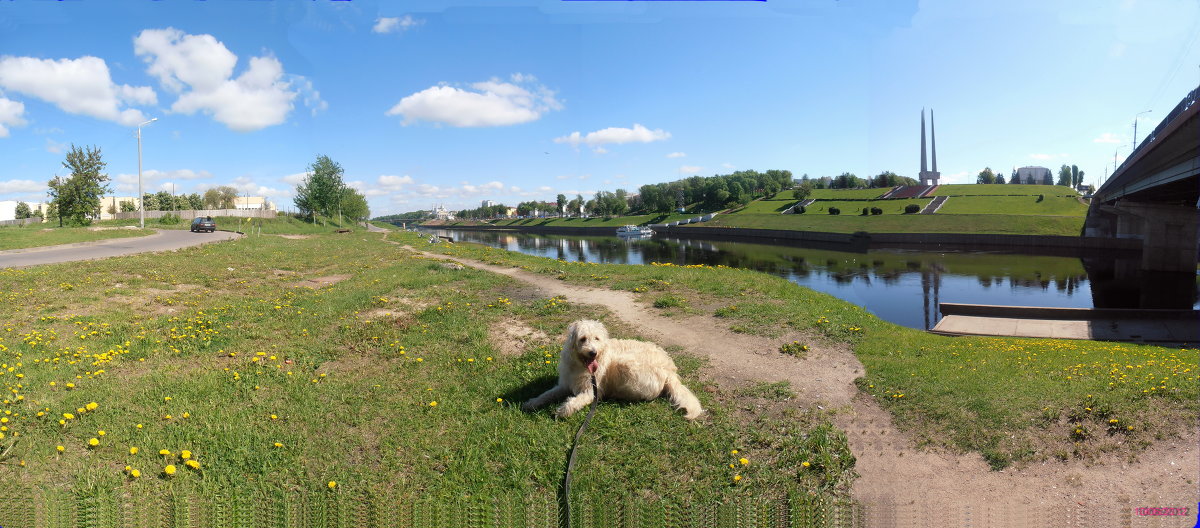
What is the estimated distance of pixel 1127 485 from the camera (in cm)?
411

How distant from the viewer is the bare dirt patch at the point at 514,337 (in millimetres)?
8242

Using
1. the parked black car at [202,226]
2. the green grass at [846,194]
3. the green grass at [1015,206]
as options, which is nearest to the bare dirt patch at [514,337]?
the parked black car at [202,226]

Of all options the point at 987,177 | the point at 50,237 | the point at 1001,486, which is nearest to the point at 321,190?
the point at 50,237

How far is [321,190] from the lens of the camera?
218 feet

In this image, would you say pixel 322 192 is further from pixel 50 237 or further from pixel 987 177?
pixel 987 177

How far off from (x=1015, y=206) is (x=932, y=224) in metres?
19.6

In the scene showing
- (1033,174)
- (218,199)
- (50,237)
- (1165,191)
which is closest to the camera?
(50,237)

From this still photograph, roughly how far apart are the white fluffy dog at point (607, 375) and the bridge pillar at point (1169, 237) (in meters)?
46.9

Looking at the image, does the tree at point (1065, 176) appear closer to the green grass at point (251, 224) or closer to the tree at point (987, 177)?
the tree at point (987, 177)

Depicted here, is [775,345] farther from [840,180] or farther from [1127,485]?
[840,180]

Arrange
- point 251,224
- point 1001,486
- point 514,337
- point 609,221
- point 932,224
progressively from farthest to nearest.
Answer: point 609,221
point 932,224
point 251,224
point 514,337
point 1001,486

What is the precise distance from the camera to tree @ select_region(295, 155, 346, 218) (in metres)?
66.6

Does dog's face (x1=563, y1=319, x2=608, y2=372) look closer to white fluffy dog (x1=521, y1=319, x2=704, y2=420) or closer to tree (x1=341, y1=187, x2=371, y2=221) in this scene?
white fluffy dog (x1=521, y1=319, x2=704, y2=420)

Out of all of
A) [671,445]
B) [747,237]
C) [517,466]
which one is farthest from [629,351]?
[747,237]
